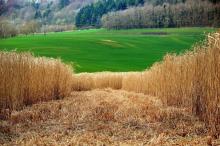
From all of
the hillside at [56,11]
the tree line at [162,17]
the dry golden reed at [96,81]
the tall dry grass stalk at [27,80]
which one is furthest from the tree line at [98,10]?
the tall dry grass stalk at [27,80]

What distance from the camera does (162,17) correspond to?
2709 inches

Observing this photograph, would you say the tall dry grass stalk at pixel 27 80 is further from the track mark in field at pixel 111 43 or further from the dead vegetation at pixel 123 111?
the track mark in field at pixel 111 43

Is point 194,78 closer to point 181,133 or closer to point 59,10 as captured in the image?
point 181,133

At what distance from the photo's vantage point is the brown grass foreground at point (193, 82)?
29.4ft

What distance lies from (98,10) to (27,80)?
242 ft

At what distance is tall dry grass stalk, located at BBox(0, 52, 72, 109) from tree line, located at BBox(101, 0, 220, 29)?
40168 millimetres

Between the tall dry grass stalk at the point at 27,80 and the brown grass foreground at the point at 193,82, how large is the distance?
11.3 feet

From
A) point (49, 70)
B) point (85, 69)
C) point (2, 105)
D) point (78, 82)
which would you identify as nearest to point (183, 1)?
point (85, 69)

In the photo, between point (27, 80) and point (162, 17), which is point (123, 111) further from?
point (162, 17)

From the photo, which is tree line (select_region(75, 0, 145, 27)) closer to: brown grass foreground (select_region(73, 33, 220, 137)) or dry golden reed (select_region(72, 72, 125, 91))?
dry golden reed (select_region(72, 72, 125, 91))

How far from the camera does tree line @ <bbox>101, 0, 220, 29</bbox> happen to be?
61.6 meters

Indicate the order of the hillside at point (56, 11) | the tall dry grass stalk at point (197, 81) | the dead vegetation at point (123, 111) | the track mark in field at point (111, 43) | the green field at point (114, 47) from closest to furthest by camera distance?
the dead vegetation at point (123, 111) < the tall dry grass stalk at point (197, 81) < the green field at point (114, 47) < the track mark in field at point (111, 43) < the hillside at point (56, 11)

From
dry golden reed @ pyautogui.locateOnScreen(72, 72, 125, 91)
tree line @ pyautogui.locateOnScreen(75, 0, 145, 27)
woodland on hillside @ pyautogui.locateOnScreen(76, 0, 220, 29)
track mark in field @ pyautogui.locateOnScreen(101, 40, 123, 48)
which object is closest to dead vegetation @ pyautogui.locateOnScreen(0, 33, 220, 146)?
dry golden reed @ pyautogui.locateOnScreen(72, 72, 125, 91)

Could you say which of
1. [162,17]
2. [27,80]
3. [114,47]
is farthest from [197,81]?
[162,17]
